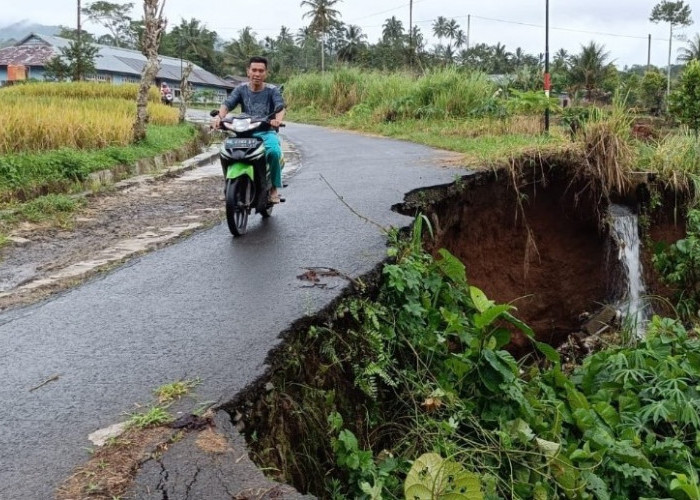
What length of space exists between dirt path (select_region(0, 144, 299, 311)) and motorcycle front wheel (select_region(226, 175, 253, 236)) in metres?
0.70

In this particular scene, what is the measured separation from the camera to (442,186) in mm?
7008

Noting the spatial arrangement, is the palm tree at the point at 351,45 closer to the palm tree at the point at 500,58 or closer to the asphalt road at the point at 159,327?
the palm tree at the point at 500,58

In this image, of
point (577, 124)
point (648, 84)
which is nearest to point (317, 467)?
point (577, 124)

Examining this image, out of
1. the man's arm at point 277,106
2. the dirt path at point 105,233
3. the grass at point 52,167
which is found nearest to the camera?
the dirt path at point 105,233

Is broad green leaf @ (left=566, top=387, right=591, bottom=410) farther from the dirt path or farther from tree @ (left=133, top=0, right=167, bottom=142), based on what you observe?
tree @ (left=133, top=0, right=167, bottom=142)

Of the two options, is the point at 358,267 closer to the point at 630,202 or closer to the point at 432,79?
the point at 630,202

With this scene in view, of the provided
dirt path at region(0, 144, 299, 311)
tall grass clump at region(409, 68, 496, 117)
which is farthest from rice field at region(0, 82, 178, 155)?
tall grass clump at region(409, 68, 496, 117)

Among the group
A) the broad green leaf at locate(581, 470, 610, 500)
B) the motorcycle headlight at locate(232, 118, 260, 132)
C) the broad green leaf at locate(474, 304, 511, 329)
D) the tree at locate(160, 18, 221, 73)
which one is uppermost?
the tree at locate(160, 18, 221, 73)

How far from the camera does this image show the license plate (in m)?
5.34

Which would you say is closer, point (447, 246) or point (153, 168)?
point (447, 246)

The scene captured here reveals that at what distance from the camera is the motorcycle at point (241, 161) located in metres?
5.32

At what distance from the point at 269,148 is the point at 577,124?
4916mm

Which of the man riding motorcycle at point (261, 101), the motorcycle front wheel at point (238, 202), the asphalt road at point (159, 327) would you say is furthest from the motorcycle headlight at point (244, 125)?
the asphalt road at point (159, 327)

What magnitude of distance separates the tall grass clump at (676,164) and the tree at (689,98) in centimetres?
1035
